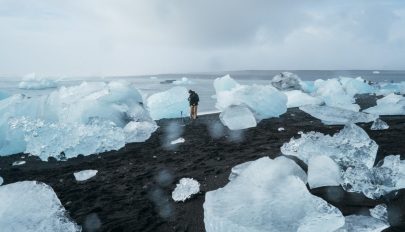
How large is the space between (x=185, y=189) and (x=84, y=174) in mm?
2791

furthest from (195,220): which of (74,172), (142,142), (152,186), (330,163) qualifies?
(142,142)

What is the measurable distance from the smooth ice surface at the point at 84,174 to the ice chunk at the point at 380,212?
537cm

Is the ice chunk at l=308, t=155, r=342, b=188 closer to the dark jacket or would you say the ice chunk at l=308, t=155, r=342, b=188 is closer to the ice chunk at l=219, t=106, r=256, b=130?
the ice chunk at l=219, t=106, r=256, b=130

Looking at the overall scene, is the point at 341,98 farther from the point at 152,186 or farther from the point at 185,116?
the point at 152,186

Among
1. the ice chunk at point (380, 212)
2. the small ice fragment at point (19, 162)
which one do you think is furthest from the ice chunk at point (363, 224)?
the small ice fragment at point (19, 162)

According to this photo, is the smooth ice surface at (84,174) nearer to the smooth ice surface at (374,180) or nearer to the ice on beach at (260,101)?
the smooth ice surface at (374,180)

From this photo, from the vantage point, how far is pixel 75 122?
1008 centimetres

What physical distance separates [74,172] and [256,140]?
Answer: 15.4 feet

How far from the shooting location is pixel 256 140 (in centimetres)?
889

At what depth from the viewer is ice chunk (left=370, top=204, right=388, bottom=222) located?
394 centimetres

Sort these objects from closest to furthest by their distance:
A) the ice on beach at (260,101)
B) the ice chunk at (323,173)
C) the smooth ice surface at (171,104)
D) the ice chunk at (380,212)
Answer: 1. the ice chunk at (380,212)
2. the ice chunk at (323,173)
3. the ice on beach at (260,101)
4. the smooth ice surface at (171,104)

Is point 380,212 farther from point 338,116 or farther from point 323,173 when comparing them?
point 338,116

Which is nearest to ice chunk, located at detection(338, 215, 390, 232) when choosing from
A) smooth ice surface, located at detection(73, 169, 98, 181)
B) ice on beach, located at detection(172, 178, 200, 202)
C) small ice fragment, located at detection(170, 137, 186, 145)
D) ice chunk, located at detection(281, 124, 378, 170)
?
ice chunk, located at detection(281, 124, 378, 170)

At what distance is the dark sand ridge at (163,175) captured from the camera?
4.55 meters
